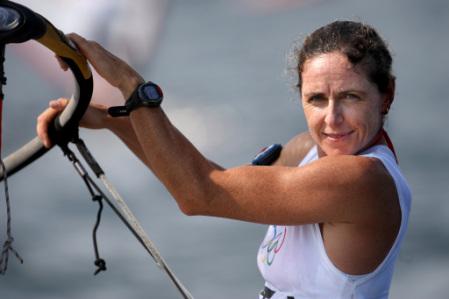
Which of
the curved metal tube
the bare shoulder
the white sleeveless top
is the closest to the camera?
the curved metal tube

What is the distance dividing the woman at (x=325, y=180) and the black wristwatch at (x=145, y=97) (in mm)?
21

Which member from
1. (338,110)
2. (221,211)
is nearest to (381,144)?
(338,110)

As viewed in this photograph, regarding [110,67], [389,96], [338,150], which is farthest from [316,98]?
[110,67]

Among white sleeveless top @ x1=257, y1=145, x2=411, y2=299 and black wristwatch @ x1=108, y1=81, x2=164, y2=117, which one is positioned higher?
black wristwatch @ x1=108, y1=81, x2=164, y2=117

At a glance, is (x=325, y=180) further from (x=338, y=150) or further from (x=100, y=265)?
(x=100, y=265)

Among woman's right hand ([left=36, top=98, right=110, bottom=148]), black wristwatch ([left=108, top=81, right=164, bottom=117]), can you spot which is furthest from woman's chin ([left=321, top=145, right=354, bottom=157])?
woman's right hand ([left=36, top=98, right=110, bottom=148])

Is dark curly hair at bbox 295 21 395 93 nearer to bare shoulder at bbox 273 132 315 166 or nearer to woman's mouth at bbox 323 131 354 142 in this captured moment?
woman's mouth at bbox 323 131 354 142

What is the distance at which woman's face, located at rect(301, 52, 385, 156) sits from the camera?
3.88 meters

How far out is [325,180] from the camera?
3732 mm

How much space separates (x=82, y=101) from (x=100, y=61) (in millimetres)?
502

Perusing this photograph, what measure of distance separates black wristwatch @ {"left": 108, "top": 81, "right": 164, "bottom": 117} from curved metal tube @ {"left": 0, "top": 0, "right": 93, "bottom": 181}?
34cm

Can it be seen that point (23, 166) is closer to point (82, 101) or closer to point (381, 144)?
point (82, 101)

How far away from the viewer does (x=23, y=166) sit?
15.2ft

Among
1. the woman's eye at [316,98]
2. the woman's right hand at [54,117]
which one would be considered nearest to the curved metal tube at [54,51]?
the woman's right hand at [54,117]
